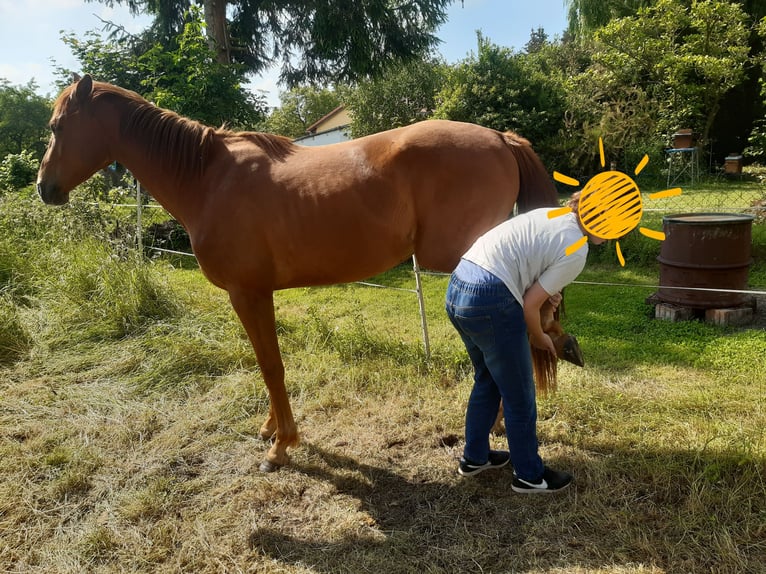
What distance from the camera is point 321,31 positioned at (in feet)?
30.3

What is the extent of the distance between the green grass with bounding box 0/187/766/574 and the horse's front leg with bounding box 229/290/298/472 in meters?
0.12

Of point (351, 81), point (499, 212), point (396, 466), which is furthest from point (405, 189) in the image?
point (351, 81)

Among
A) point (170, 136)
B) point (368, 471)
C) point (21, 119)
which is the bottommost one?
point (368, 471)

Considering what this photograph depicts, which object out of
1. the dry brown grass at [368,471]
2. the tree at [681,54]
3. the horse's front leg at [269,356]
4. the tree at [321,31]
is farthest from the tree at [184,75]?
the tree at [681,54]

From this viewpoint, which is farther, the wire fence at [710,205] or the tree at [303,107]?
the tree at [303,107]

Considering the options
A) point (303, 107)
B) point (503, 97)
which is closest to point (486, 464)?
point (503, 97)

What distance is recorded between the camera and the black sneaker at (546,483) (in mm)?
2314

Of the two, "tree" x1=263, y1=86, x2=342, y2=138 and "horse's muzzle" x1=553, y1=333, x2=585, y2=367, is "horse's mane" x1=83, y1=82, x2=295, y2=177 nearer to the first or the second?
"horse's muzzle" x1=553, y1=333, x2=585, y2=367

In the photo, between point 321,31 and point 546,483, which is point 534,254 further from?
point 321,31

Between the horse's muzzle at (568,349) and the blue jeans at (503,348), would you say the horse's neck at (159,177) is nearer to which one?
the blue jeans at (503,348)

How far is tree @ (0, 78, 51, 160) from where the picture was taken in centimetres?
2914

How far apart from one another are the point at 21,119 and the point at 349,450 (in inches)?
1448

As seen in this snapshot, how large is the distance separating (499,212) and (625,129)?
976cm

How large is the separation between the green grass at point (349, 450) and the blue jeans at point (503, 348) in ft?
1.09
